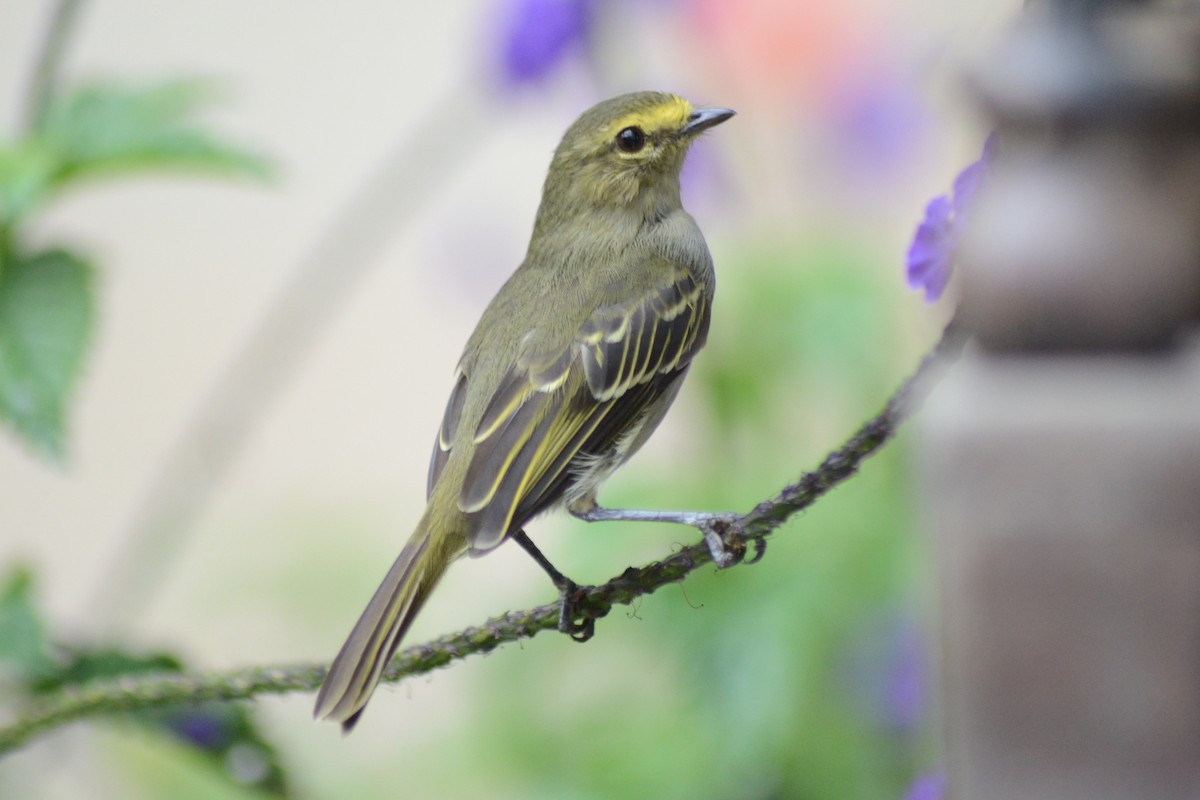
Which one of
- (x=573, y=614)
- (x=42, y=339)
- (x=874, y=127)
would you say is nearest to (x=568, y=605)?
(x=573, y=614)

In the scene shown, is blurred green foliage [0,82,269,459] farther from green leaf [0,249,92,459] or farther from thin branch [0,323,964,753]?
thin branch [0,323,964,753]

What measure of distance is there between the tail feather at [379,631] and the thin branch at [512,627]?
0.03 m

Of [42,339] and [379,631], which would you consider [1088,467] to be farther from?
[42,339]

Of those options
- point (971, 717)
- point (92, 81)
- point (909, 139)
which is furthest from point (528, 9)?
point (971, 717)

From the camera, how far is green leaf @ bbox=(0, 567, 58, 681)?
1.85m

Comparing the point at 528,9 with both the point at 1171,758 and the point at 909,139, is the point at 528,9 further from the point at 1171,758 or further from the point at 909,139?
the point at 1171,758

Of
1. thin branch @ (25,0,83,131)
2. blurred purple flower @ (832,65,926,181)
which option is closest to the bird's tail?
thin branch @ (25,0,83,131)

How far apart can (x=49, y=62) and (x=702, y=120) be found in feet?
3.03

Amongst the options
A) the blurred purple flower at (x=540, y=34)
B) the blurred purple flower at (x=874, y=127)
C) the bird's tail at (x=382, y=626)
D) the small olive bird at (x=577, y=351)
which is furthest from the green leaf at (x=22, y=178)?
the blurred purple flower at (x=874, y=127)

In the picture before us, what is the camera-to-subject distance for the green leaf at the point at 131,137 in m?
1.90

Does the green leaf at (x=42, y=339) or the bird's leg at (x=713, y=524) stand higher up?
the bird's leg at (x=713, y=524)

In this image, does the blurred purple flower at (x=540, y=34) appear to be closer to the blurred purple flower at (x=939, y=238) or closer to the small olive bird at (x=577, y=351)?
the small olive bird at (x=577, y=351)

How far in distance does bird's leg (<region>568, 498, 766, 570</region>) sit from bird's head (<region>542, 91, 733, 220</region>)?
39 cm

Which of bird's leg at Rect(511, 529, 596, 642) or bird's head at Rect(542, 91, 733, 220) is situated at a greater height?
bird's head at Rect(542, 91, 733, 220)
